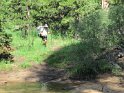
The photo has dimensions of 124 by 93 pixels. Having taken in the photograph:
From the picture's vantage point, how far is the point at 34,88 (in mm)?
15812

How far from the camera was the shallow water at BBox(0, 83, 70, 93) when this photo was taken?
15091 millimetres

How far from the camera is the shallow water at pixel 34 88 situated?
1509 centimetres

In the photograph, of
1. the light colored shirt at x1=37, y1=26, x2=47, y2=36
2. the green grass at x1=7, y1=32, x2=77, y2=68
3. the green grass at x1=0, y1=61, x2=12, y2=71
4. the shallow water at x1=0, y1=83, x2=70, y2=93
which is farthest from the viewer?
the light colored shirt at x1=37, y1=26, x2=47, y2=36

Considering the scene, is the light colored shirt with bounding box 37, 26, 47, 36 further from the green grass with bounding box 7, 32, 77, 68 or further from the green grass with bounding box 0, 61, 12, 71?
the green grass with bounding box 0, 61, 12, 71

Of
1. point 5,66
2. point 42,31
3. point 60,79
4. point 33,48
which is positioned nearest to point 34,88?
point 60,79

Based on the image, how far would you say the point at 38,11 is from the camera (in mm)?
29906

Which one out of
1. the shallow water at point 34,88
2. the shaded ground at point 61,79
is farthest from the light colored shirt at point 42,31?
the shallow water at point 34,88

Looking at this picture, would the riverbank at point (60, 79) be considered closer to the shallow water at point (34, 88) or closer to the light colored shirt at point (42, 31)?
the shallow water at point (34, 88)

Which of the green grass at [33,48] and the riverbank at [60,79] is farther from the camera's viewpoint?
the green grass at [33,48]

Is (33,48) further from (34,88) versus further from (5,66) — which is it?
(34,88)

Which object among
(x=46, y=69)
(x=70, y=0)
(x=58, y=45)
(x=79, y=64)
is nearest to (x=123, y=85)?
(x=79, y=64)

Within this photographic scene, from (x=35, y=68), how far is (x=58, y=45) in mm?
4786

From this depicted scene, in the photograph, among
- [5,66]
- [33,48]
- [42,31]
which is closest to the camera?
[5,66]

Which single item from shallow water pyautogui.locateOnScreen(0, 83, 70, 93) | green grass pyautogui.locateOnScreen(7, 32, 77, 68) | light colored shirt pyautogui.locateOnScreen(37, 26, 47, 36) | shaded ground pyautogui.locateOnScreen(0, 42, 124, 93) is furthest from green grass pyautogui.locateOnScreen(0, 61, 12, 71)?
light colored shirt pyautogui.locateOnScreen(37, 26, 47, 36)
